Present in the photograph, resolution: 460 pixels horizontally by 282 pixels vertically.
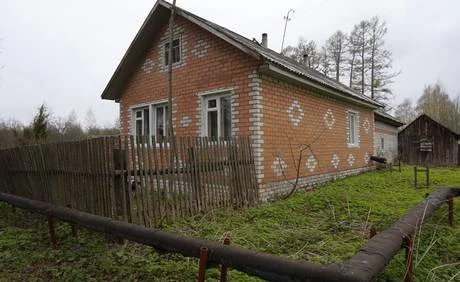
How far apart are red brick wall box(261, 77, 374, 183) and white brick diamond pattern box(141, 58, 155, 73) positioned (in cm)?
465

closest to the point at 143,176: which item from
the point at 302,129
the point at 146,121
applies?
the point at 302,129

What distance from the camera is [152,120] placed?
36.9 ft

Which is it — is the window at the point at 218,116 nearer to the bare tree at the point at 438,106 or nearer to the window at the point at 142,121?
the window at the point at 142,121

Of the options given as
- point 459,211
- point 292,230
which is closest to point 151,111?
point 292,230

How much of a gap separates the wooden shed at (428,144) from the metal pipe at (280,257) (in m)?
20.5

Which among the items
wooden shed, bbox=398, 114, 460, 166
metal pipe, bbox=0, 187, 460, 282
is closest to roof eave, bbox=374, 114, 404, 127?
wooden shed, bbox=398, 114, 460, 166

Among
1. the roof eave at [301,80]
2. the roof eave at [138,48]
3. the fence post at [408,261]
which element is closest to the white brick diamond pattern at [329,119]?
the roof eave at [301,80]

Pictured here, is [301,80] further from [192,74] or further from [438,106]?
[438,106]

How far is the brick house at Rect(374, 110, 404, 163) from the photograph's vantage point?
1877cm

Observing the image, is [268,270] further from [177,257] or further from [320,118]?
[320,118]

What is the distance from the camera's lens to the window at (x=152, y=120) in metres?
10.9

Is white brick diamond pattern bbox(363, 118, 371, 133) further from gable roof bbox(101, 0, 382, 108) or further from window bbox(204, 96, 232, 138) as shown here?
window bbox(204, 96, 232, 138)

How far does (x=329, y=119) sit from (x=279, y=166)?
3784mm

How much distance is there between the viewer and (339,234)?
17.2ft
